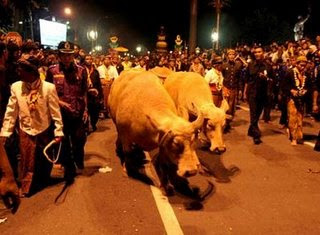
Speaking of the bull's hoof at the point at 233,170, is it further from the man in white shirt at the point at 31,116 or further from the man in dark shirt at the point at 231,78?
the man in dark shirt at the point at 231,78

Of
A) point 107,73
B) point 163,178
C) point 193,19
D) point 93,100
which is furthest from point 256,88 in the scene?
point 193,19

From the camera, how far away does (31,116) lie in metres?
6.97

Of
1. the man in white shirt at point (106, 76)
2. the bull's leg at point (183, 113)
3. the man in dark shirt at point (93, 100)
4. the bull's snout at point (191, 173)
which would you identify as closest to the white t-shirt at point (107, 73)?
the man in white shirt at point (106, 76)

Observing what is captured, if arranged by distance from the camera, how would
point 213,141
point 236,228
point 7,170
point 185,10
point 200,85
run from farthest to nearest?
point 185,10 → point 200,85 → point 213,141 → point 236,228 → point 7,170

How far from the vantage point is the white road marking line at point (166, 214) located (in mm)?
5824

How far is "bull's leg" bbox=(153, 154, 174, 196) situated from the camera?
7016 mm

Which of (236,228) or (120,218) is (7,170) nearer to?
(120,218)

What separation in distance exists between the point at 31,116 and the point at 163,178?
2.24m

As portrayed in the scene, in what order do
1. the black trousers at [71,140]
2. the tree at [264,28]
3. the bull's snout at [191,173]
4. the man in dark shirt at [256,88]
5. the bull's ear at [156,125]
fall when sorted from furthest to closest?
the tree at [264,28], the man in dark shirt at [256,88], the black trousers at [71,140], the bull's ear at [156,125], the bull's snout at [191,173]

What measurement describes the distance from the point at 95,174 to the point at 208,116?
Result: 2304 mm

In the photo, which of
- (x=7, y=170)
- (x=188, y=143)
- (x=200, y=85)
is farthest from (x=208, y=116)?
(x=7, y=170)

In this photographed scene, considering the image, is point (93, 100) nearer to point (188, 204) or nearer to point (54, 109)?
point (54, 109)

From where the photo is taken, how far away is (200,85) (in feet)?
30.9

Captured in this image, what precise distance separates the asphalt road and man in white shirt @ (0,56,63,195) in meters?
0.47
